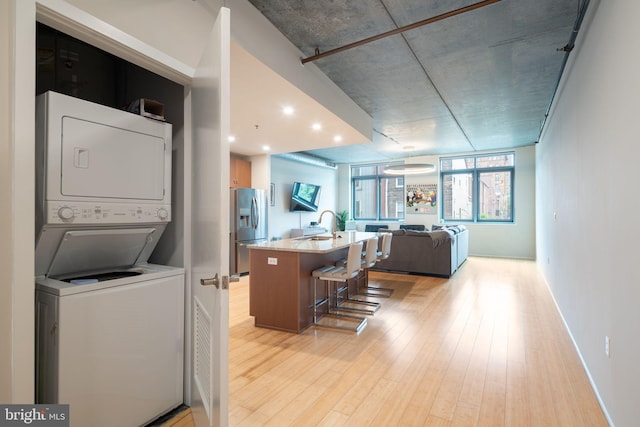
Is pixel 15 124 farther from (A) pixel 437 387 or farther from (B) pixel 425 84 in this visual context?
(B) pixel 425 84

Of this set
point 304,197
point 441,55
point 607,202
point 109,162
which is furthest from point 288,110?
point 304,197

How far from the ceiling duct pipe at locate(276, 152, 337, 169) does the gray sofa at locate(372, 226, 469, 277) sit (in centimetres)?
335

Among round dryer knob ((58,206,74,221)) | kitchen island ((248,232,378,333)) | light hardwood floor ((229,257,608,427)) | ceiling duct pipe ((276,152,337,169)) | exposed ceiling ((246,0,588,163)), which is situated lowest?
light hardwood floor ((229,257,608,427))

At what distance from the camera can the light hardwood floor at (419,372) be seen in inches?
75.5

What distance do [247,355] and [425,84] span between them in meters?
3.85

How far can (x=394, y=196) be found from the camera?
10.0m

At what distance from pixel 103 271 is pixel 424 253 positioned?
5.15 metres

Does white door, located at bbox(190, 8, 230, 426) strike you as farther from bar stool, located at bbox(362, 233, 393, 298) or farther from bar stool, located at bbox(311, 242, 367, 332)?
bar stool, located at bbox(362, 233, 393, 298)

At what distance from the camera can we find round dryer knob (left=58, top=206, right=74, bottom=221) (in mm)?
1402

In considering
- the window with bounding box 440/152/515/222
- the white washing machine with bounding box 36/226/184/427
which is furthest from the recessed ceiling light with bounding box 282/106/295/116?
the window with bounding box 440/152/515/222

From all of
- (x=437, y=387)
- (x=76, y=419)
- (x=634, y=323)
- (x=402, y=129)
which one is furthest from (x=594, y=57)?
(x=402, y=129)

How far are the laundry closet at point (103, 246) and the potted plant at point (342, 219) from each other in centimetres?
815

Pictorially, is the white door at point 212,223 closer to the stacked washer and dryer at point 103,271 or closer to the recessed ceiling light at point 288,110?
the stacked washer and dryer at point 103,271

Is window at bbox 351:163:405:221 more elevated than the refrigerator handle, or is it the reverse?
window at bbox 351:163:405:221
